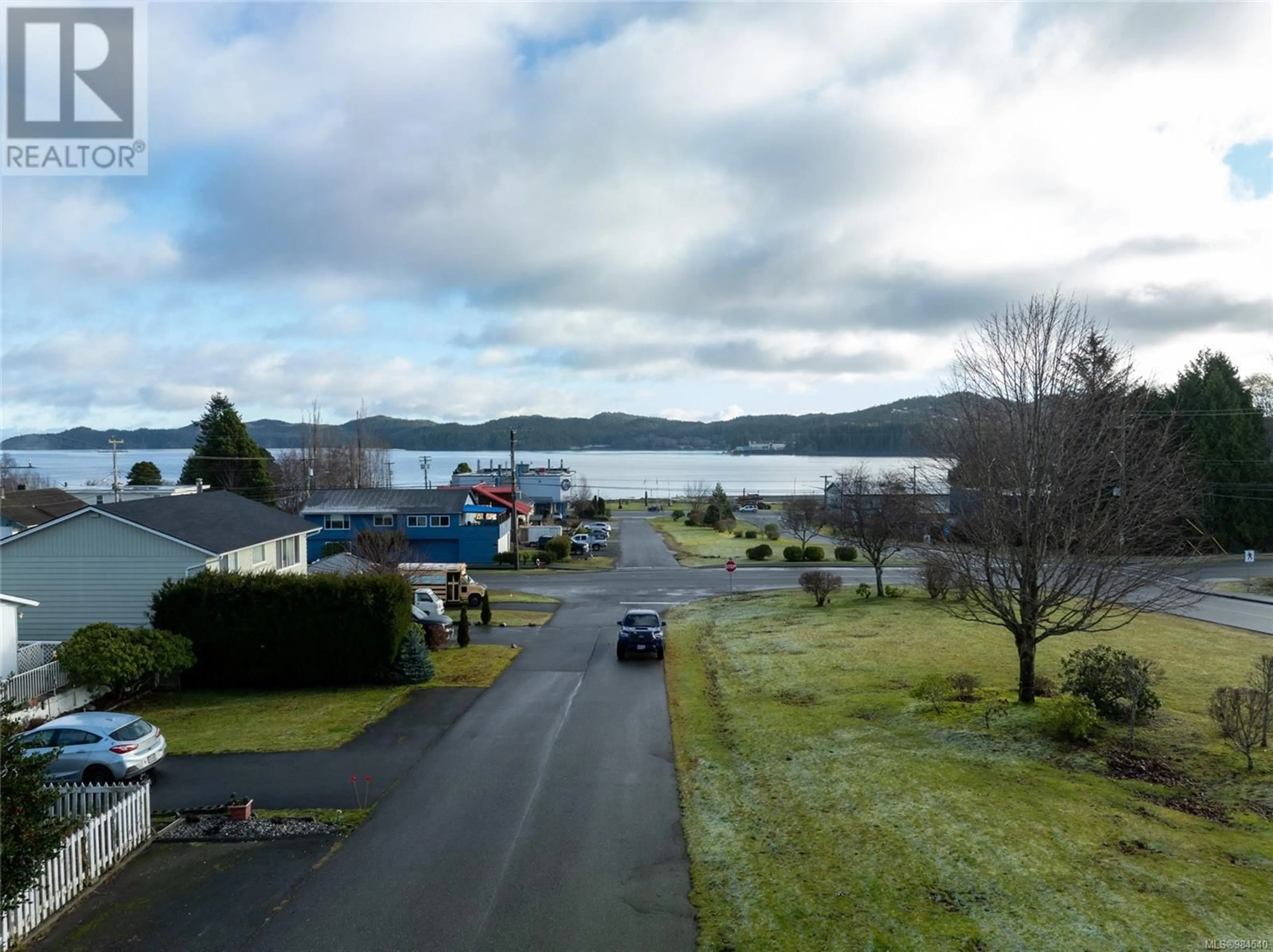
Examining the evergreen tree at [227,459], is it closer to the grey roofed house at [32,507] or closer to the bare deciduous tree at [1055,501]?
the grey roofed house at [32,507]

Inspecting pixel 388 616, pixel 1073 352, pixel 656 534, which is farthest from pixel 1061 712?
pixel 656 534

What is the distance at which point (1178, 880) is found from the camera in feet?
32.7

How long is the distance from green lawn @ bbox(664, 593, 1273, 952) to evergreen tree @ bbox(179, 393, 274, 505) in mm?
54696

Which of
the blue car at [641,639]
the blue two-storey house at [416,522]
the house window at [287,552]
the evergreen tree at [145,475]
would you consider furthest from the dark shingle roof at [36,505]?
the blue car at [641,639]

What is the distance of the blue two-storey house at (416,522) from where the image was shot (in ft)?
174

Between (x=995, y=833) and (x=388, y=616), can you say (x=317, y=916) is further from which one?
(x=388, y=616)

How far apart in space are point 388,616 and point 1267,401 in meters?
79.1

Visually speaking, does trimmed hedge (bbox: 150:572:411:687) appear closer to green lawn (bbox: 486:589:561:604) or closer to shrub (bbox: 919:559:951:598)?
green lawn (bbox: 486:589:561:604)

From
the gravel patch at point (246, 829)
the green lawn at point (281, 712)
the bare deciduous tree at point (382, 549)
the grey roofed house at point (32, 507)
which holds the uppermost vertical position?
the grey roofed house at point (32, 507)

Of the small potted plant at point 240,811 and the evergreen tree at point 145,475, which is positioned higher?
the evergreen tree at point 145,475

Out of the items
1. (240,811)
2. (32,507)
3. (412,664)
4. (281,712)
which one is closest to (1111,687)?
(240,811)

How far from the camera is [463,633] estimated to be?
27.9 metres

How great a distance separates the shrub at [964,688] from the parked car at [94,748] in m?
17.1

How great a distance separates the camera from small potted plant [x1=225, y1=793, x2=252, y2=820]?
42.6 ft
